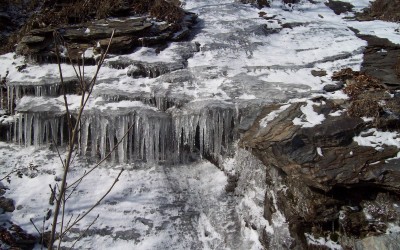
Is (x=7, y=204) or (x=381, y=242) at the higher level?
(x=381, y=242)

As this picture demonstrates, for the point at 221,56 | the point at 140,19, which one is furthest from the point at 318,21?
the point at 140,19

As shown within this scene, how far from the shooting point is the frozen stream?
5.54 metres

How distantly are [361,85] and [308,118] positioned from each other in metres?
1.62

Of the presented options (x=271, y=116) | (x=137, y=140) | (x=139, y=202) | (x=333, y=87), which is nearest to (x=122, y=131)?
(x=137, y=140)

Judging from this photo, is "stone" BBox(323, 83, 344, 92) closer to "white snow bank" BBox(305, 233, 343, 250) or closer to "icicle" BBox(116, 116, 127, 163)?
"white snow bank" BBox(305, 233, 343, 250)

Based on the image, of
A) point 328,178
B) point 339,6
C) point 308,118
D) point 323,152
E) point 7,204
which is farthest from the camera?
point 339,6

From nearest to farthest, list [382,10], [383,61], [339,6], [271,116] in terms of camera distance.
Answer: [271,116], [383,61], [382,10], [339,6]

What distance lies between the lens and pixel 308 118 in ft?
17.5

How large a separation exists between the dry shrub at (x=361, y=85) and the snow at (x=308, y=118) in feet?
3.16

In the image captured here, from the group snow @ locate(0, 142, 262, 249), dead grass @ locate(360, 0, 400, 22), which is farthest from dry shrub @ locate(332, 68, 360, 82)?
dead grass @ locate(360, 0, 400, 22)

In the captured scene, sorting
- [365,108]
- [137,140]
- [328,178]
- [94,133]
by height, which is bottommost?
[137,140]

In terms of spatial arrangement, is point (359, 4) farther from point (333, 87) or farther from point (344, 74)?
point (333, 87)

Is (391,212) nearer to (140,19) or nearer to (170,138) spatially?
(170,138)

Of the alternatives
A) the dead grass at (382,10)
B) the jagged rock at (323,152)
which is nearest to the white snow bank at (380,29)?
the dead grass at (382,10)
